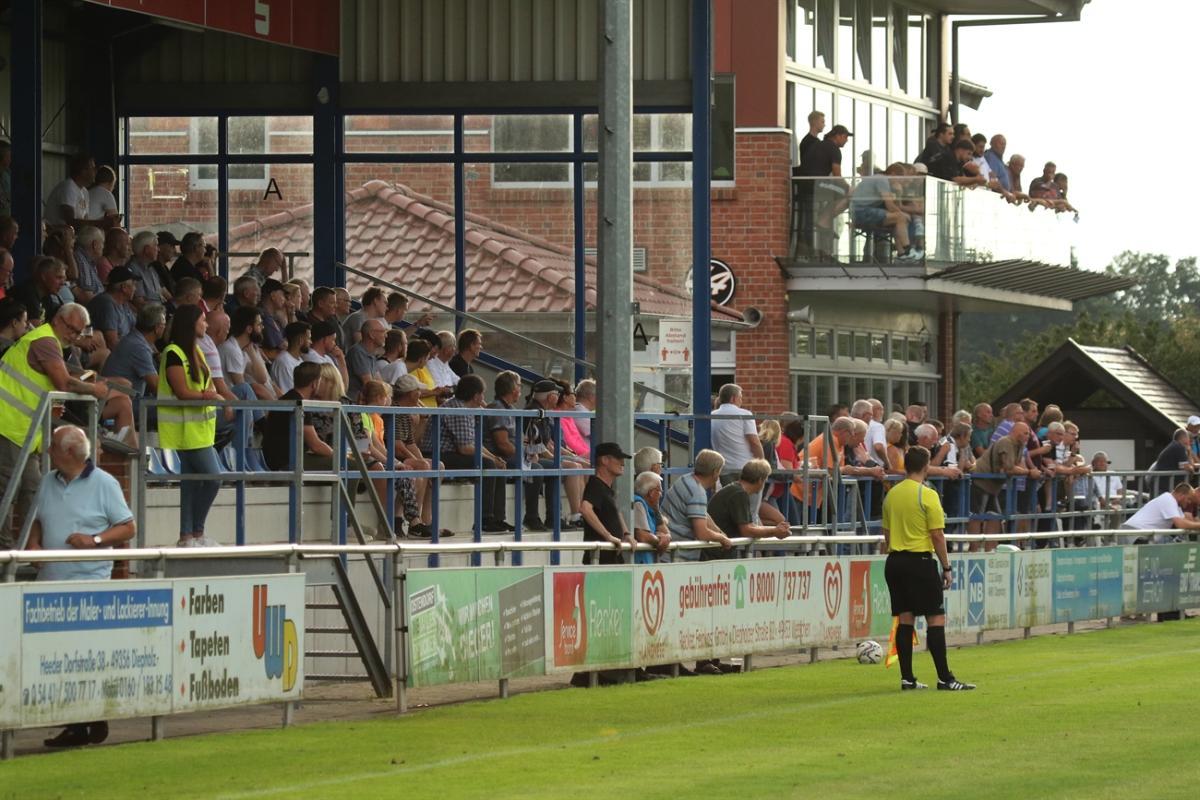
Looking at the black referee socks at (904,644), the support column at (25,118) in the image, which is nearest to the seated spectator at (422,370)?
the support column at (25,118)

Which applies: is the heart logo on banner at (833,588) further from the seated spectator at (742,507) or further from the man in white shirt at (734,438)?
the man in white shirt at (734,438)

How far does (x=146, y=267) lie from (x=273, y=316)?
3.71ft

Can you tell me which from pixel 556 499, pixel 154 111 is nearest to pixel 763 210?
pixel 154 111

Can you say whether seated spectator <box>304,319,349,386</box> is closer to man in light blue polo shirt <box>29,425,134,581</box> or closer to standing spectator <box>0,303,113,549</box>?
standing spectator <box>0,303,113,549</box>

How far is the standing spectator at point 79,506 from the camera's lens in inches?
568

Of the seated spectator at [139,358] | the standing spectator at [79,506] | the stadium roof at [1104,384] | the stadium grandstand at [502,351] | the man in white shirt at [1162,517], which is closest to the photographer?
the standing spectator at [79,506]

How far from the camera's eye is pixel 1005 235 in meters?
37.3

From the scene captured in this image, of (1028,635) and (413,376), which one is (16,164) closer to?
(413,376)

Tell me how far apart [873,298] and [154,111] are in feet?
46.4

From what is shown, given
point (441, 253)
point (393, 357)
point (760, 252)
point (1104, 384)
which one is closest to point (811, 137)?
point (760, 252)

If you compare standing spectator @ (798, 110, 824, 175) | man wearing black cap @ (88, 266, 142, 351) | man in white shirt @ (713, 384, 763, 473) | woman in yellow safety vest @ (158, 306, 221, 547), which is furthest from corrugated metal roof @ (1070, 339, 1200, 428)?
woman in yellow safety vest @ (158, 306, 221, 547)

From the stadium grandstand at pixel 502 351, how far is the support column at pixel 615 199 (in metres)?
0.04

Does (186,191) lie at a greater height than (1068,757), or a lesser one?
greater

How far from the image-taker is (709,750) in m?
14.1
